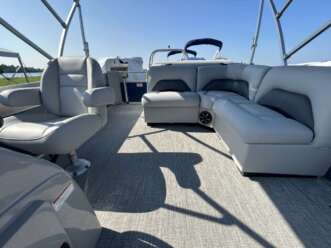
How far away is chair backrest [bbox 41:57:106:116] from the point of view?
6.63ft

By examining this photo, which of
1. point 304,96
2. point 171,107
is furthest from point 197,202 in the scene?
point 171,107

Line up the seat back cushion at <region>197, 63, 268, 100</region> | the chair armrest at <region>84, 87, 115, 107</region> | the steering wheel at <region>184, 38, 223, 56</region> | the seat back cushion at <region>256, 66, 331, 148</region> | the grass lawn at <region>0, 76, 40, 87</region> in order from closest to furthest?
the seat back cushion at <region>256, 66, 331, 148</region>, the chair armrest at <region>84, 87, 115, 107</region>, the seat back cushion at <region>197, 63, 268, 100</region>, the grass lawn at <region>0, 76, 40, 87</region>, the steering wheel at <region>184, 38, 223, 56</region>

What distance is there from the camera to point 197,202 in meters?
1.47

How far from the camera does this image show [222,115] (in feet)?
7.56

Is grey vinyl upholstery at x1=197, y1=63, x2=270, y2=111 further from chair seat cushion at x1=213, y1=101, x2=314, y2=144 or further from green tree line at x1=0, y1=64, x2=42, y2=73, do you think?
green tree line at x1=0, y1=64, x2=42, y2=73

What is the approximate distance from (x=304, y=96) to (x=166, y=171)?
1335mm

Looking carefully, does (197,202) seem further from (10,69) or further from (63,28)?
(63,28)

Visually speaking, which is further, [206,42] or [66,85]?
[206,42]

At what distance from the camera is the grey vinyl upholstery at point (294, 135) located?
5.05 ft

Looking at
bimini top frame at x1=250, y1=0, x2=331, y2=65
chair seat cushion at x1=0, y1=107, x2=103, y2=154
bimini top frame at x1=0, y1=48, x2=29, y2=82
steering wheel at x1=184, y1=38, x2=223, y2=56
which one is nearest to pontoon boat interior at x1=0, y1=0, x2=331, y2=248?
chair seat cushion at x1=0, y1=107, x2=103, y2=154

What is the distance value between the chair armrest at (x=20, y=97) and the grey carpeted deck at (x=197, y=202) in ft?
2.43

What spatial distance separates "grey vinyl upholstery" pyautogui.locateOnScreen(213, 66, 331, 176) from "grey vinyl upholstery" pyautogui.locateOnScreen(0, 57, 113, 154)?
48.4 inches

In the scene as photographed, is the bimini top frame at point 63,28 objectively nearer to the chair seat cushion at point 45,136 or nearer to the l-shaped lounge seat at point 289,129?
the chair seat cushion at point 45,136

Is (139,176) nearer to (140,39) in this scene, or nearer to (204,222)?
(204,222)
